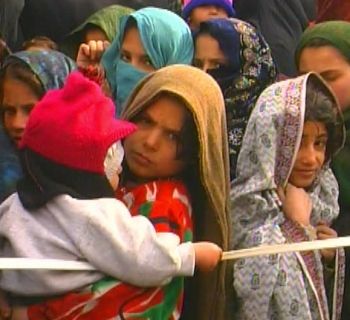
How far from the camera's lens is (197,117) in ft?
6.97

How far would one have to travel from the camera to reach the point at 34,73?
2418mm

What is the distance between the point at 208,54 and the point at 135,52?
0.70 ft

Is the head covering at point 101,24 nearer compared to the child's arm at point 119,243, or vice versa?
the child's arm at point 119,243

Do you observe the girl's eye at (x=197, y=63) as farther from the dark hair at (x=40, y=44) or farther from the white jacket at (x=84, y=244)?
the white jacket at (x=84, y=244)

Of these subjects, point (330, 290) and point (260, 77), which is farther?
point (260, 77)

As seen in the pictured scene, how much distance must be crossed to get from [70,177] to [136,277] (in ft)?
0.80

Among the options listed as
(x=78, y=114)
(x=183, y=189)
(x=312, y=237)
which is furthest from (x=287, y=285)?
(x=78, y=114)

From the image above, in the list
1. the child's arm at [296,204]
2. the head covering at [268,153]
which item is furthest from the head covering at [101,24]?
the child's arm at [296,204]

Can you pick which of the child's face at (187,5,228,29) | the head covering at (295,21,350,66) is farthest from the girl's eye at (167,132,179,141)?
the child's face at (187,5,228,29)

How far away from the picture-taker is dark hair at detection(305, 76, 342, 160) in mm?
2318

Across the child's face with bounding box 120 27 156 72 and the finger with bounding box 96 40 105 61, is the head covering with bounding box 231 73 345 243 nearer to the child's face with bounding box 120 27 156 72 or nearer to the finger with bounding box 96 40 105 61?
the child's face with bounding box 120 27 156 72

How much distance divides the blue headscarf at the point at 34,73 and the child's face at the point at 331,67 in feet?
2.30

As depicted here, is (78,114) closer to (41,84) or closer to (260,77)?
(41,84)

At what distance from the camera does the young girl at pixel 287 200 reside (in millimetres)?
2189
